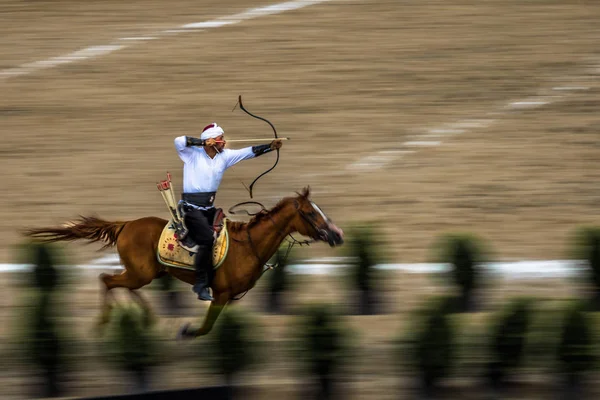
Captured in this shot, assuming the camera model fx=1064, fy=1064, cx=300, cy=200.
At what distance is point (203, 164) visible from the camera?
380 inches

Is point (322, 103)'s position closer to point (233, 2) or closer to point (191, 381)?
point (233, 2)

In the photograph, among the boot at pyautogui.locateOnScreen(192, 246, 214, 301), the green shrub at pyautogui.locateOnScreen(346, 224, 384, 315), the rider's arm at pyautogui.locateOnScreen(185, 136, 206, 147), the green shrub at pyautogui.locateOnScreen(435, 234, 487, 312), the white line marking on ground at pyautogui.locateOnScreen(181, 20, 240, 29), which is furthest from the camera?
the white line marking on ground at pyautogui.locateOnScreen(181, 20, 240, 29)

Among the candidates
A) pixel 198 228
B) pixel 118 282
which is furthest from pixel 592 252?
pixel 118 282

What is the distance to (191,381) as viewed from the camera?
9531mm

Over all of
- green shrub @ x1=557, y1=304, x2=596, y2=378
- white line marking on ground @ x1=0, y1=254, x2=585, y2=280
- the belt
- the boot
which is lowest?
white line marking on ground @ x1=0, y1=254, x2=585, y2=280

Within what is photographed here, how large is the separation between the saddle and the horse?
0.08 meters

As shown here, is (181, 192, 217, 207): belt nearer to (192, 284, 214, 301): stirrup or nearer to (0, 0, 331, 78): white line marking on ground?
(192, 284, 214, 301): stirrup

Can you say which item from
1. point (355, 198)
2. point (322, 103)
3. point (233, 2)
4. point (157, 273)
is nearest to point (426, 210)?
point (355, 198)

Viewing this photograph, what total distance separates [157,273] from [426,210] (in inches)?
257

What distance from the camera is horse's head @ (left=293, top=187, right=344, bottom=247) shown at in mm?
9758

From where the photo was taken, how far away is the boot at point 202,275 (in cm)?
972

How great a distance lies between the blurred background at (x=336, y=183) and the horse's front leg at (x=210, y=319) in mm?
182

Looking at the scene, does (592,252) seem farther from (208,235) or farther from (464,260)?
(208,235)

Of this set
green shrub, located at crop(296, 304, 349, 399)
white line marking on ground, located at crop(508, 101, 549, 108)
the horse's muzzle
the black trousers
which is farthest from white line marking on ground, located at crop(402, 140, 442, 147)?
green shrub, located at crop(296, 304, 349, 399)
